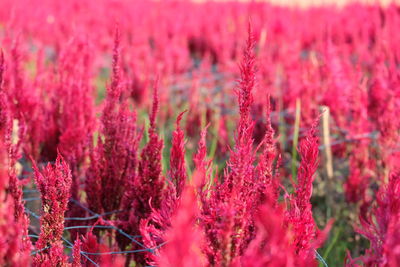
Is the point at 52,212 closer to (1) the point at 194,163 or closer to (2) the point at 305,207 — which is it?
(2) the point at 305,207

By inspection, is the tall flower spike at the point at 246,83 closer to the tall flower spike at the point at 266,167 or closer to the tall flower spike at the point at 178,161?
the tall flower spike at the point at 266,167

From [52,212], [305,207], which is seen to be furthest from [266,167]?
[52,212]

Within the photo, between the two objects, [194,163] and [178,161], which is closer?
[178,161]

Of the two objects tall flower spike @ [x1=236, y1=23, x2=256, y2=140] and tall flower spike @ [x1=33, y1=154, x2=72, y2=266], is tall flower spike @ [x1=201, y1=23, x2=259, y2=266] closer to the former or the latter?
tall flower spike @ [x1=236, y1=23, x2=256, y2=140]

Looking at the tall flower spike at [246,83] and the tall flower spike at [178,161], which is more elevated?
the tall flower spike at [246,83]

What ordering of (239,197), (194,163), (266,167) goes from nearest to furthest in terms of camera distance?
(239,197), (266,167), (194,163)

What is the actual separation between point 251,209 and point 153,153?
0.49 metres

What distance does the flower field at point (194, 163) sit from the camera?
43.4 inches

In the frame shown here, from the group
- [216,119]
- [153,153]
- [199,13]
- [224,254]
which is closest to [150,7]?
[199,13]

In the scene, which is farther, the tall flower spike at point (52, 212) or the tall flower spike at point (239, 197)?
the tall flower spike at point (52, 212)

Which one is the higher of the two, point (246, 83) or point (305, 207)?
Answer: point (246, 83)

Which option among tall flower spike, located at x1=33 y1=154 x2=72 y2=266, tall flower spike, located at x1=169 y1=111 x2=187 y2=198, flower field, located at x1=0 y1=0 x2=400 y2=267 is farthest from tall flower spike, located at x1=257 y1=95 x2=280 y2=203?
tall flower spike, located at x1=33 y1=154 x2=72 y2=266

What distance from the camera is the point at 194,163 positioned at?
224 centimetres

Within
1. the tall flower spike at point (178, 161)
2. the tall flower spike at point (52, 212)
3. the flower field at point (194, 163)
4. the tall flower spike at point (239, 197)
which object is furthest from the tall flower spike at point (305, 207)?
the tall flower spike at point (52, 212)
